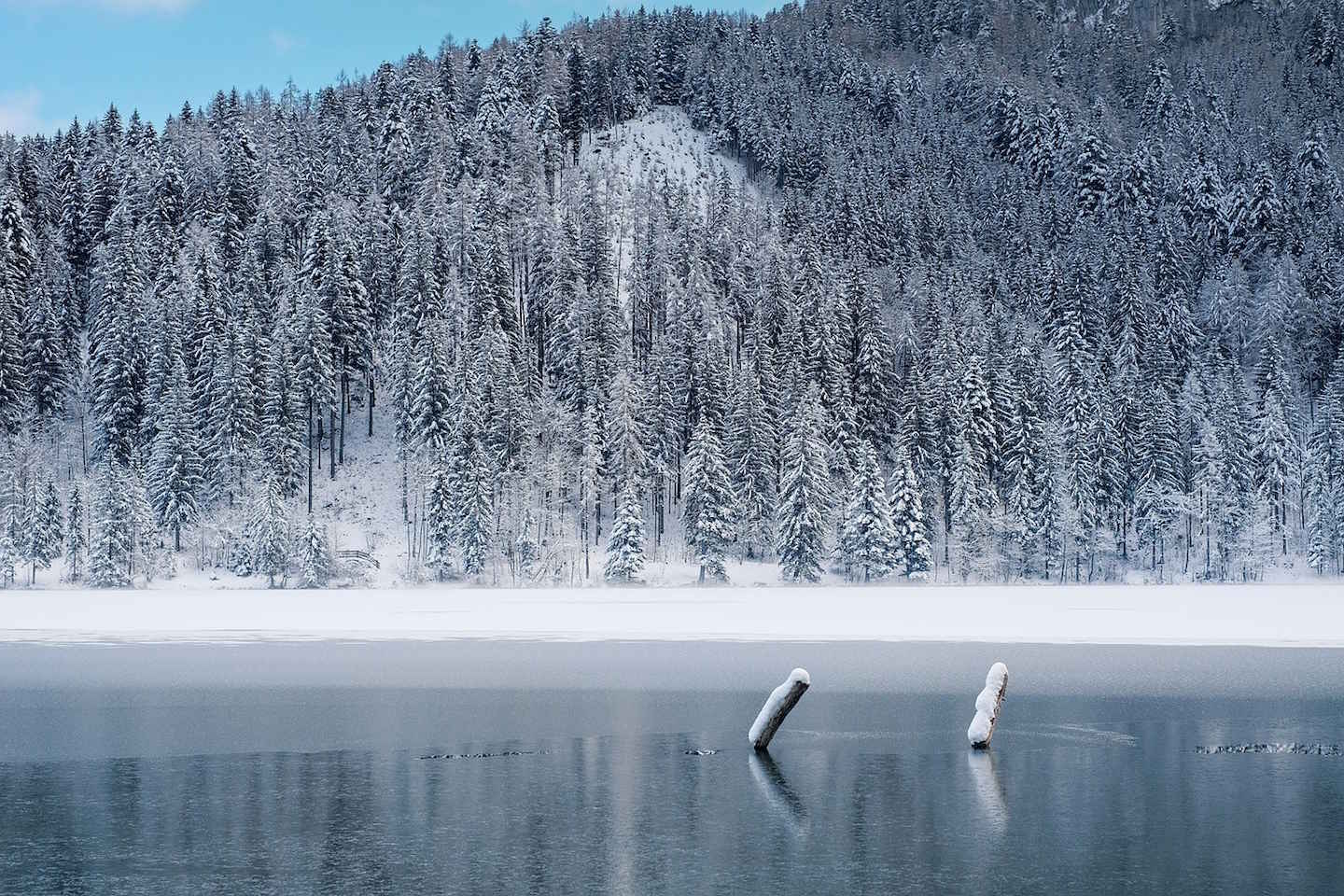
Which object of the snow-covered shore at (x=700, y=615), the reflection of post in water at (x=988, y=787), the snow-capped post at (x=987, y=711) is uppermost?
the snow-capped post at (x=987, y=711)

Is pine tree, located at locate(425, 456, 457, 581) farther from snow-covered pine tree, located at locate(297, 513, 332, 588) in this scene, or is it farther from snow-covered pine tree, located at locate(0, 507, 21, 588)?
snow-covered pine tree, located at locate(0, 507, 21, 588)

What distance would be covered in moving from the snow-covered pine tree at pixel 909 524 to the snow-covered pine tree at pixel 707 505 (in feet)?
36.7

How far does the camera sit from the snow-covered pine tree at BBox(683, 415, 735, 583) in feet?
257

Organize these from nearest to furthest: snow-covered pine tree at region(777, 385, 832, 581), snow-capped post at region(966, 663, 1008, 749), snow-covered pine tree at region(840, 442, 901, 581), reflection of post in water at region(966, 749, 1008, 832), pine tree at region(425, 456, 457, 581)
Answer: reflection of post in water at region(966, 749, 1008, 832) → snow-capped post at region(966, 663, 1008, 749) → snow-covered pine tree at region(777, 385, 832, 581) → snow-covered pine tree at region(840, 442, 901, 581) → pine tree at region(425, 456, 457, 581)

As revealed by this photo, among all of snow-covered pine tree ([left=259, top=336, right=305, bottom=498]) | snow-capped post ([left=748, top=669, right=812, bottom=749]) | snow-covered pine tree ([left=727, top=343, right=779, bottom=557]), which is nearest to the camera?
snow-capped post ([left=748, top=669, right=812, bottom=749])

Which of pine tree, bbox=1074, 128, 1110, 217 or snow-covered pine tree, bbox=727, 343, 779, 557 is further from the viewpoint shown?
pine tree, bbox=1074, 128, 1110, 217

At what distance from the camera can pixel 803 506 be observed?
78062mm

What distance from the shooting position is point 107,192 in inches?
4505

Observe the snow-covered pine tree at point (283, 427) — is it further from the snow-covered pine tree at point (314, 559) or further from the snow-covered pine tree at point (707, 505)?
the snow-covered pine tree at point (707, 505)

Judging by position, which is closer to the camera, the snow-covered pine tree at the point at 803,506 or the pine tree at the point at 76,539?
the pine tree at the point at 76,539

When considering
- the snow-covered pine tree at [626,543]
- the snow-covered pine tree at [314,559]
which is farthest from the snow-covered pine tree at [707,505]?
the snow-covered pine tree at [314,559]

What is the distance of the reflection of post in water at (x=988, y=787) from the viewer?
598 inches

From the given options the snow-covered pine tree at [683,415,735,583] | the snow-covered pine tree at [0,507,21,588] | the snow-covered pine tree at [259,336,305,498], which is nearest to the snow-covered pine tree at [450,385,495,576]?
the snow-covered pine tree at [259,336,305,498]

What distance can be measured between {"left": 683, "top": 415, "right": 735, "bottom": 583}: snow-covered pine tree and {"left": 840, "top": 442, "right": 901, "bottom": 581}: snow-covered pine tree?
8.07 meters
